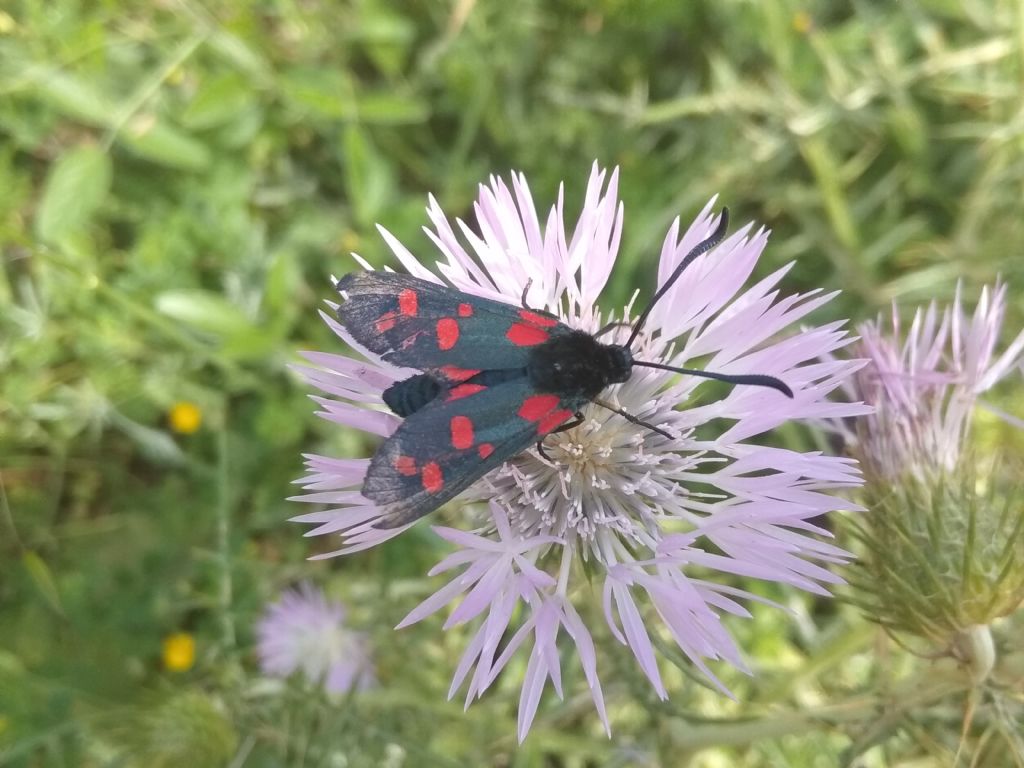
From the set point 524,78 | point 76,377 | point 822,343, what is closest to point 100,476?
point 76,377

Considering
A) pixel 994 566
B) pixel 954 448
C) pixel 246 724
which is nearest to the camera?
pixel 994 566

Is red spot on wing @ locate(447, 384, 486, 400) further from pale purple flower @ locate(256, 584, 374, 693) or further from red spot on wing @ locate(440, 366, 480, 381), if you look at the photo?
pale purple flower @ locate(256, 584, 374, 693)

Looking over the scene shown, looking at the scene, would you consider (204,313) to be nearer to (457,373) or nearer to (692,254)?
(457,373)

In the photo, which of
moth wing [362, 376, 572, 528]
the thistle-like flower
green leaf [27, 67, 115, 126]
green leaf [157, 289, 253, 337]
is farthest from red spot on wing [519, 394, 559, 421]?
green leaf [27, 67, 115, 126]

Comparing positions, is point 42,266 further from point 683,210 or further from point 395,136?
point 683,210

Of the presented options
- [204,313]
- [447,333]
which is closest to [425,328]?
[447,333]

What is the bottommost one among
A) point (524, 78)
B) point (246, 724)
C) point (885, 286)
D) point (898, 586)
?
point (246, 724)
